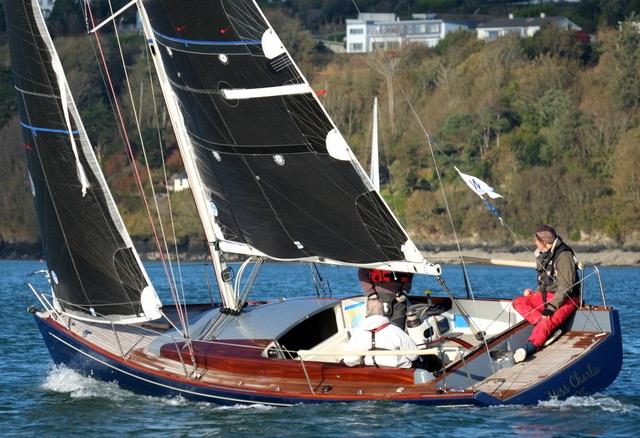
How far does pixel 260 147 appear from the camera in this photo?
17422mm

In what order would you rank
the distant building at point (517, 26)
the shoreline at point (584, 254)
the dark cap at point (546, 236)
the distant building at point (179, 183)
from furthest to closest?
the distant building at point (517, 26) → the distant building at point (179, 183) → the shoreline at point (584, 254) → the dark cap at point (546, 236)

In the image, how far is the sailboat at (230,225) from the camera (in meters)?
16.5

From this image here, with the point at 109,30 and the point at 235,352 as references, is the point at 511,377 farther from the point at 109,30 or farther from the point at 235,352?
the point at 109,30

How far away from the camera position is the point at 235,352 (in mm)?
16500

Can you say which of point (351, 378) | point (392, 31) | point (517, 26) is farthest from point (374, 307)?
point (392, 31)

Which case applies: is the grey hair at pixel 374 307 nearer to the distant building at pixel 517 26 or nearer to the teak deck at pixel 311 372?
the teak deck at pixel 311 372

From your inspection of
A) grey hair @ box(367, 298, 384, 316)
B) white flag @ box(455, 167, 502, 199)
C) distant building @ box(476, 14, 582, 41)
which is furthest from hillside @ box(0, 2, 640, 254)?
grey hair @ box(367, 298, 384, 316)

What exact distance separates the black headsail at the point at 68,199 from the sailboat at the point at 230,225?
2cm

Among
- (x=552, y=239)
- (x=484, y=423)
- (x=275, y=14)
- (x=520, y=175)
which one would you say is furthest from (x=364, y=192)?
(x=275, y=14)

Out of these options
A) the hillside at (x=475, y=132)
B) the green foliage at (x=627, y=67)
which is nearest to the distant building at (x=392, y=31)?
the hillside at (x=475, y=132)

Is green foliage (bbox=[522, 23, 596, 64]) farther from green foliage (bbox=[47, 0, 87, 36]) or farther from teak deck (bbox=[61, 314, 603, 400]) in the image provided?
teak deck (bbox=[61, 314, 603, 400])

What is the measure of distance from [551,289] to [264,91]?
13.7 feet

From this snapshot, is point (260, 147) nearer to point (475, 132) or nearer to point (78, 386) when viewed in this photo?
point (78, 386)

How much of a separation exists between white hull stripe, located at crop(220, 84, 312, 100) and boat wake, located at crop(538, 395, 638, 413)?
4.67m
